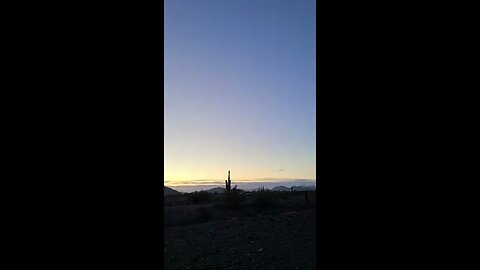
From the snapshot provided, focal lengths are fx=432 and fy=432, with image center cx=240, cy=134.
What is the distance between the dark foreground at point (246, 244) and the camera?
793 cm

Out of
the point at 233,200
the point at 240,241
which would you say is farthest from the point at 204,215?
the point at 240,241

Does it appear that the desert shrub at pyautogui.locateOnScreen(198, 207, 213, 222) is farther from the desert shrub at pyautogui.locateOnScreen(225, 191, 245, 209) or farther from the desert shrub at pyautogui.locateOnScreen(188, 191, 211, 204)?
the desert shrub at pyautogui.locateOnScreen(188, 191, 211, 204)

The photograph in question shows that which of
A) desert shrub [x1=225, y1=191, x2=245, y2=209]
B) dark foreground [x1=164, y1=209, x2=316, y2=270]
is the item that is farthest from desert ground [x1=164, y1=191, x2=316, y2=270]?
desert shrub [x1=225, y1=191, x2=245, y2=209]

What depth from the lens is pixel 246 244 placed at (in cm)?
982

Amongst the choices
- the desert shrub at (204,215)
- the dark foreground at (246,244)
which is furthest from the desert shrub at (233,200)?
the dark foreground at (246,244)

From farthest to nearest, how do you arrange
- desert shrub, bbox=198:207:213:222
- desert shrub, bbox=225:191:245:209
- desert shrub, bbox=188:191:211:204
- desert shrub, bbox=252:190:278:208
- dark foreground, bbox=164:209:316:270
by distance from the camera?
1. desert shrub, bbox=188:191:211:204
2. desert shrub, bbox=225:191:245:209
3. desert shrub, bbox=252:190:278:208
4. desert shrub, bbox=198:207:213:222
5. dark foreground, bbox=164:209:316:270

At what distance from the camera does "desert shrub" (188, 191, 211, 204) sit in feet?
73.5

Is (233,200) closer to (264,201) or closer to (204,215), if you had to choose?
(264,201)

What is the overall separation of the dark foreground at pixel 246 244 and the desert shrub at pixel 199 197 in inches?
348

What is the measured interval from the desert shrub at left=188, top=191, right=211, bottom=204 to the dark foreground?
8.85m

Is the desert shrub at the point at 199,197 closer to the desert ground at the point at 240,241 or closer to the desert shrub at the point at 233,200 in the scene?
the desert shrub at the point at 233,200

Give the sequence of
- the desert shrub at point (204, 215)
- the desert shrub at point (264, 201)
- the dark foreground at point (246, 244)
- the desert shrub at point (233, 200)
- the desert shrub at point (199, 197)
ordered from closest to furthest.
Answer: the dark foreground at point (246, 244) < the desert shrub at point (204, 215) < the desert shrub at point (264, 201) < the desert shrub at point (233, 200) < the desert shrub at point (199, 197)
